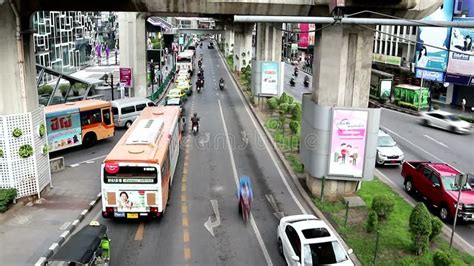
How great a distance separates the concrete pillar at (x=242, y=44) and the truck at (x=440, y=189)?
177 ft

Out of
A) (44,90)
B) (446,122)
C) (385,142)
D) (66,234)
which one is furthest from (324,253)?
(44,90)

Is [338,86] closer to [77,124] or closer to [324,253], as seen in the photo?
[324,253]

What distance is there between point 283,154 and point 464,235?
12.1 metres

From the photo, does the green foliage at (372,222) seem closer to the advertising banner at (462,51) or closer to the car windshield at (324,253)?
the car windshield at (324,253)

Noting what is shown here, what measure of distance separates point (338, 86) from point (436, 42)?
121 feet

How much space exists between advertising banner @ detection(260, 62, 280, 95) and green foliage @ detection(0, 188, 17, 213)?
91.9 feet

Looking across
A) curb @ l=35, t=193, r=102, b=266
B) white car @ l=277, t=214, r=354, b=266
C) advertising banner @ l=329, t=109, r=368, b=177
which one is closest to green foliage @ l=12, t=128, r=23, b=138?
curb @ l=35, t=193, r=102, b=266

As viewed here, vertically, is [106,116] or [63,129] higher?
[106,116]

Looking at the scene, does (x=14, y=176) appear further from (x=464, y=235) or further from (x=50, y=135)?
(x=464, y=235)

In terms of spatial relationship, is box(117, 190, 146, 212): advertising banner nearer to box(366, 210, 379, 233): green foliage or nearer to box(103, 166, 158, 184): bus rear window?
box(103, 166, 158, 184): bus rear window

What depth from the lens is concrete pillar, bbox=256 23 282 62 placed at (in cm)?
4431

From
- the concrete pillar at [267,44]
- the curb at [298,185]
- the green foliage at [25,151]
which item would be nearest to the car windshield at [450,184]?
the curb at [298,185]

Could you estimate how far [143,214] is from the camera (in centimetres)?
1767

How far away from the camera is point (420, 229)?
50.7ft
